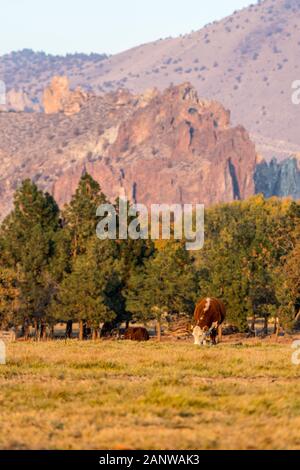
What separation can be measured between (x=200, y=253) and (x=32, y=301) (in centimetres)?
4715

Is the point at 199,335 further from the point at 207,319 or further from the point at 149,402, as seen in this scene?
the point at 149,402

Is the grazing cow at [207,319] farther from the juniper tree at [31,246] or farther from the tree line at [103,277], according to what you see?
the juniper tree at [31,246]

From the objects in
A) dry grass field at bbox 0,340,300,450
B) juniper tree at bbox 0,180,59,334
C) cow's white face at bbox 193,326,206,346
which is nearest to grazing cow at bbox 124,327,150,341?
juniper tree at bbox 0,180,59,334

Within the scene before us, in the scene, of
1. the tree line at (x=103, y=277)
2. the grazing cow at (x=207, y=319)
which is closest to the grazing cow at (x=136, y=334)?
the tree line at (x=103, y=277)

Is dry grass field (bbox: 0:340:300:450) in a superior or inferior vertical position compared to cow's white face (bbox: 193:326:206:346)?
inferior

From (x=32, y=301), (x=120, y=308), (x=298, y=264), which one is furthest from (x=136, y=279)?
(x=298, y=264)

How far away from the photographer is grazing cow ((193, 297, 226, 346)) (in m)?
42.4

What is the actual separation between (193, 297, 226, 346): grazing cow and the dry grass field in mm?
11033

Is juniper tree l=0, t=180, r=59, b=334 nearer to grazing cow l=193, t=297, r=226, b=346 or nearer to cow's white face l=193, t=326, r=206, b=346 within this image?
grazing cow l=193, t=297, r=226, b=346

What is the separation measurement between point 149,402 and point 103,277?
43193 mm

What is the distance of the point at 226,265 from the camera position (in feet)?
230

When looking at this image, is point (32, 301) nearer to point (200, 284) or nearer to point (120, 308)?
point (120, 308)

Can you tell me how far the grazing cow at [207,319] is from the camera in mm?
42438

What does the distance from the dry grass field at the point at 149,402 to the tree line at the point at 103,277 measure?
107ft
